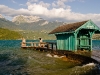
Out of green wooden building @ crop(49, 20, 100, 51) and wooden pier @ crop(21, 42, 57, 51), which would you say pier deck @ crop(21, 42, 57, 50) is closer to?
wooden pier @ crop(21, 42, 57, 51)

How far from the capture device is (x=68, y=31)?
3023cm

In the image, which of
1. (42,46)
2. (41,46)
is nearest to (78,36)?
(42,46)

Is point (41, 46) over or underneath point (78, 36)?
underneath

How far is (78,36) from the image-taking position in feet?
110

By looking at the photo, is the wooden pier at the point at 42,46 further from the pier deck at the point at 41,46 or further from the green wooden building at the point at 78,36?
the green wooden building at the point at 78,36

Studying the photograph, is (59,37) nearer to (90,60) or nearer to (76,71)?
(90,60)

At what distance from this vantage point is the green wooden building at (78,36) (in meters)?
29.8

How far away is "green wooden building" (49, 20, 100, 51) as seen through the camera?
29.8 metres

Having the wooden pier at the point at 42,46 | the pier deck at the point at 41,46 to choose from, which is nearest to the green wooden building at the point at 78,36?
the wooden pier at the point at 42,46

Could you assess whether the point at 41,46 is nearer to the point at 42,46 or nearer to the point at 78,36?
the point at 42,46

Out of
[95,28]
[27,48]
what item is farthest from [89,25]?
[27,48]

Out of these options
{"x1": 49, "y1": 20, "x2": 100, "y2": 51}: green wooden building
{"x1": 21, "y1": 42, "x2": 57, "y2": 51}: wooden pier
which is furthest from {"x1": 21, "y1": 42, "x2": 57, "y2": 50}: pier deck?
{"x1": 49, "y1": 20, "x2": 100, "y2": 51}: green wooden building

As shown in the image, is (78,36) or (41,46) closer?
(78,36)

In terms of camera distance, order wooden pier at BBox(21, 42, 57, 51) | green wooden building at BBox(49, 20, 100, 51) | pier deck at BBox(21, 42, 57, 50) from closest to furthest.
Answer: green wooden building at BBox(49, 20, 100, 51), wooden pier at BBox(21, 42, 57, 51), pier deck at BBox(21, 42, 57, 50)
